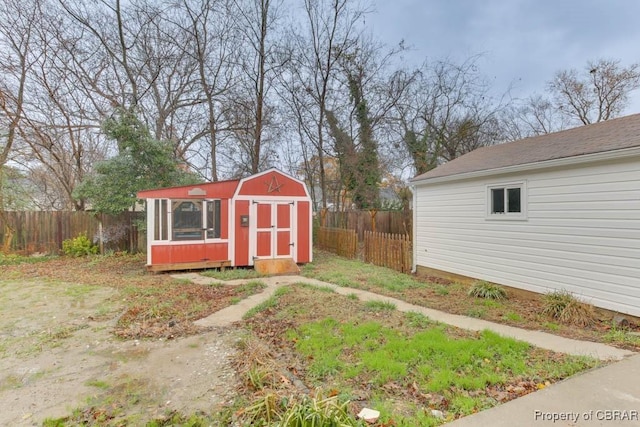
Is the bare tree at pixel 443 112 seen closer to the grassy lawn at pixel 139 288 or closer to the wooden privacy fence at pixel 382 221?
the wooden privacy fence at pixel 382 221

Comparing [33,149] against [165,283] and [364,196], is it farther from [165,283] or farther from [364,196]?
[364,196]

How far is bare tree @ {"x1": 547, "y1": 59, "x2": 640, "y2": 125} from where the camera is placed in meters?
17.0

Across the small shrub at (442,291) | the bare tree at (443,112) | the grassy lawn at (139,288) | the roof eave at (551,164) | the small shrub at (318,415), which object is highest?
the bare tree at (443,112)

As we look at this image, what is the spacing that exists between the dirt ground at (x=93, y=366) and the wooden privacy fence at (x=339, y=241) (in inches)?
282

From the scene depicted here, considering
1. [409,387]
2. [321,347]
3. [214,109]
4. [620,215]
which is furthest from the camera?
[214,109]

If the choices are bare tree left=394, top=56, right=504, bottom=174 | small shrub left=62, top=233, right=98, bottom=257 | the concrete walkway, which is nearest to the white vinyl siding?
the concrete walkway

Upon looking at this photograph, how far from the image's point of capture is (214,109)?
14680mm

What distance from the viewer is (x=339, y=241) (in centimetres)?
1192

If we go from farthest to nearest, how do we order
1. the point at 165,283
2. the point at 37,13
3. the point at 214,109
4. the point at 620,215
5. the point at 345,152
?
the point at 345,152 → the point at 214,109 → the point at 37,13 → the point at 165,283 → the point at 620,215

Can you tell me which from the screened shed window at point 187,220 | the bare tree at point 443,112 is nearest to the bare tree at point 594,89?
the bare tree at point 443,112

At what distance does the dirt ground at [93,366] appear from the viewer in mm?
2715

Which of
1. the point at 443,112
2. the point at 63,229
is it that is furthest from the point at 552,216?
the point at 63,229

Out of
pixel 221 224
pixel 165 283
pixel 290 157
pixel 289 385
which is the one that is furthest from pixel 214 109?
pixel 289 385

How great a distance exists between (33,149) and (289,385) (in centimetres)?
1440
